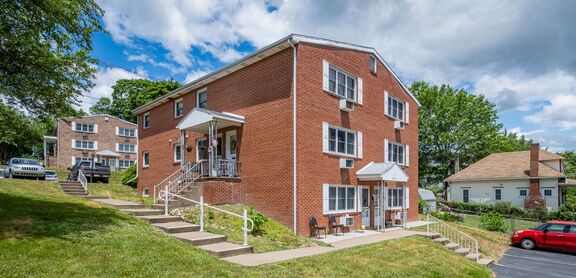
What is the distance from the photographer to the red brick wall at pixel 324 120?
1420cm

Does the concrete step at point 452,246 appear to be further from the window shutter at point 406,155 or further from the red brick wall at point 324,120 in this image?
the window shutter at point 406,155

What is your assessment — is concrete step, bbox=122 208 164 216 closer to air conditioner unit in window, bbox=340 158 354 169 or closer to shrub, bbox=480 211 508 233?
air conditioner unit in window, bbox=340 158 354 169

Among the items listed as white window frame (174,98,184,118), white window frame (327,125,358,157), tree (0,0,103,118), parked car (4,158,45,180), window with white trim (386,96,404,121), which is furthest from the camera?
parked car (4,158,45,180)

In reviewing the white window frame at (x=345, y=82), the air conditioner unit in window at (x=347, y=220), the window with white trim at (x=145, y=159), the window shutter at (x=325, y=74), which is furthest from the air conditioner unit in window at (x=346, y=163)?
the window with white trim at (x=145, y=159)

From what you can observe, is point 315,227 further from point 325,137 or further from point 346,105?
point 346,105

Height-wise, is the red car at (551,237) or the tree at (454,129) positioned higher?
the tree at (454,129)

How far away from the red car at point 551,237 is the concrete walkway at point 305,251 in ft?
25.4

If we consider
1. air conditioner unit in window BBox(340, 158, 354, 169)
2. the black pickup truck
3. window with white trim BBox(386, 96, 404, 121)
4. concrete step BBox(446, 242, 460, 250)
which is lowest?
concrete step BBox(446, 242, 460, 250)

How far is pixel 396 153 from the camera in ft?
70.1

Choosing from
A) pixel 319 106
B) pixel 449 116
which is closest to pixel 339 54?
pixel 319 106

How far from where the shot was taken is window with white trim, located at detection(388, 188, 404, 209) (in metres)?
19.6

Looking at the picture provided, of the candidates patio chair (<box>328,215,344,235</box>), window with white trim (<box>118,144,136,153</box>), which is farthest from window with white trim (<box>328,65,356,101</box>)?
window with white trim (<box>118,144,136,153</box>)

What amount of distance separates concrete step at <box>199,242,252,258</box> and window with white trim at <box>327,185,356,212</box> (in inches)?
240

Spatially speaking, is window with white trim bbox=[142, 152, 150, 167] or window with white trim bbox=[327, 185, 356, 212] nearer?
window with white trim bbox=[327, 185, 356, 212]
